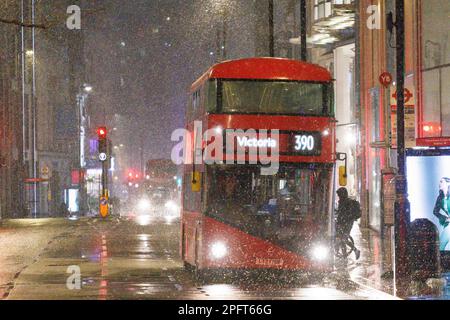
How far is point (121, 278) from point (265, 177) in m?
3.48

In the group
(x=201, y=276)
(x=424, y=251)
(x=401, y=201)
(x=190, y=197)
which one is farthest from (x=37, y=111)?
(x=424, y=251)

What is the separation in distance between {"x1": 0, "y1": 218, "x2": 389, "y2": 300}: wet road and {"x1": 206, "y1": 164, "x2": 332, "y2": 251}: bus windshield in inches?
42.7

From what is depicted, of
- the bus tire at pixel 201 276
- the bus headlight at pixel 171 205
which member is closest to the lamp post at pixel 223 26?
the bus tire at pixel 201 276

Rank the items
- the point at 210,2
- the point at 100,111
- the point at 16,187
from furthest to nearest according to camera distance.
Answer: the point at 100,111 < the point at 16,187 < the point at 210,2

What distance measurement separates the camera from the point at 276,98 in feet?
64.6

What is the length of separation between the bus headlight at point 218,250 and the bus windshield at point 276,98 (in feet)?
8.58

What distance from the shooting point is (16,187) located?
247 feet

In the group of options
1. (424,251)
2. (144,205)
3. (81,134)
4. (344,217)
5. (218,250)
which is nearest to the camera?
(424,251)

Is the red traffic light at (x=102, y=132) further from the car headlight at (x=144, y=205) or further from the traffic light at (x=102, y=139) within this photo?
the car headlight at (x=144, y=205)

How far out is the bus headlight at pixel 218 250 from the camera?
19.4 metres

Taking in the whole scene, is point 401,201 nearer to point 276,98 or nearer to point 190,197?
point 276,98

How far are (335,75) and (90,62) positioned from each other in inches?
3148

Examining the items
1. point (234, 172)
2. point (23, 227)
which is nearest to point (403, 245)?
point (234, 172)

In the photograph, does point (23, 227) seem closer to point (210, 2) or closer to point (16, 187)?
point (210, 2)
